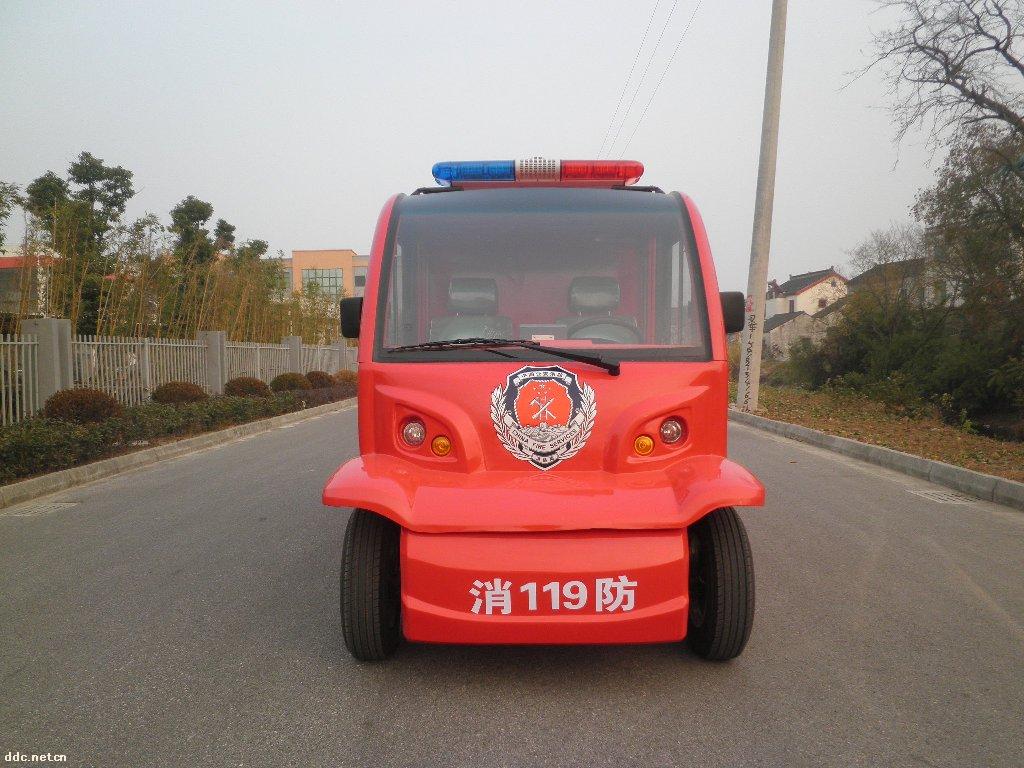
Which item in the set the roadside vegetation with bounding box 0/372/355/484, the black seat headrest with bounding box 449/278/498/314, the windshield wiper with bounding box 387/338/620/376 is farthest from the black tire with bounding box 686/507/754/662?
the roadside vegetation with bounding box 0/372/355/484

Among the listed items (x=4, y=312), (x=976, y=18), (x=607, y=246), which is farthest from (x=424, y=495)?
(x=976, y=18)

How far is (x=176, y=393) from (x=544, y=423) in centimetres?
1253

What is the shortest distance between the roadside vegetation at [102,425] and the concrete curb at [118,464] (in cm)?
20

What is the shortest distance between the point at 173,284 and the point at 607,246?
53.0 feet

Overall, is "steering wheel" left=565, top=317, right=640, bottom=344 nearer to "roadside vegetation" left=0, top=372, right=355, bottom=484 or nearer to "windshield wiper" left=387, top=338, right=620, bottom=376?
"windshield wiper" left=387, top=338, right=620, bottom=376

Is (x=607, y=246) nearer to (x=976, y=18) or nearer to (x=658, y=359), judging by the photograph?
(x=658, y=359)

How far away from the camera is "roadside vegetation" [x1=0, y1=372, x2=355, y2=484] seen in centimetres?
795

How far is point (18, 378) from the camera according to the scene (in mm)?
10672

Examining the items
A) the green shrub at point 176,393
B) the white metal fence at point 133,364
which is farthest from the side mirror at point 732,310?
the green shrub at point 176,393

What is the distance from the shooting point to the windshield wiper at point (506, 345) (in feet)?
10.6

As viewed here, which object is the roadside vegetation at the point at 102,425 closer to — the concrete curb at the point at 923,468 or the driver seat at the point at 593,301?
the driver seat at the point at 593,301

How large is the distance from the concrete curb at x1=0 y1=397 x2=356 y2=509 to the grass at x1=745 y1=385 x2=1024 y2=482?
9.37m

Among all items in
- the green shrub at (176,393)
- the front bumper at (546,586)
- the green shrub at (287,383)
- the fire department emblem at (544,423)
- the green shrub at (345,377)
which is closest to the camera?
the front bumper at (546,586)

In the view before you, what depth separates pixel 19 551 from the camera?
209 inches
